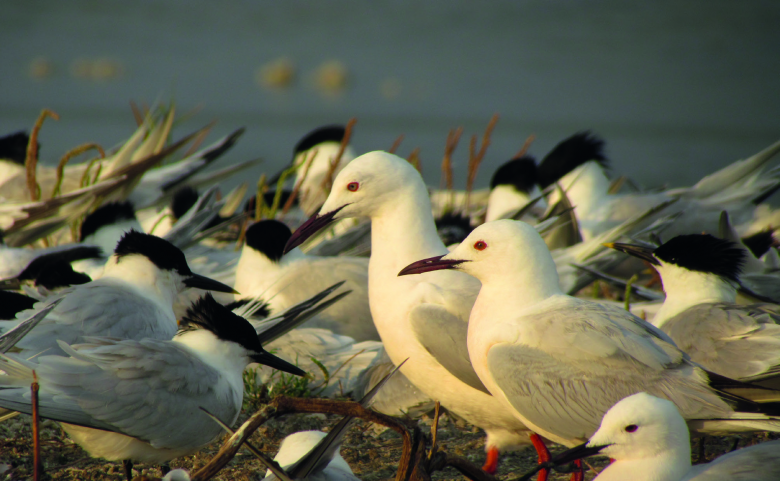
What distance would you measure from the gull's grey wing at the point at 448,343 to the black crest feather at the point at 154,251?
1116mm

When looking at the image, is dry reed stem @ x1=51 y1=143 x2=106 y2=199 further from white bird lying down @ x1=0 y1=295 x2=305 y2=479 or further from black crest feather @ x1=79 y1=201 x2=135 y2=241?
white bird lying down @ x1=0 y1=295 x2=305 y2=479

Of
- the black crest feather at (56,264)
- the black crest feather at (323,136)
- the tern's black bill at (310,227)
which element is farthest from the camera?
the black crest feather at (323,136)

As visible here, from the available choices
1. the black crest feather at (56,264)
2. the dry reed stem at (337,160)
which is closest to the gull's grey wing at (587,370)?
the black crest feather at (56,264)

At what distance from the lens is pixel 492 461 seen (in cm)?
304

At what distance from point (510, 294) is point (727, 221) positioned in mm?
1694

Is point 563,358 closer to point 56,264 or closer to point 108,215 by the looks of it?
point 56,264

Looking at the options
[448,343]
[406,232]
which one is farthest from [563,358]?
[406,232]

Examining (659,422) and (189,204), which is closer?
(659,422)

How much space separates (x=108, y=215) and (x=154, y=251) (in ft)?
5.41

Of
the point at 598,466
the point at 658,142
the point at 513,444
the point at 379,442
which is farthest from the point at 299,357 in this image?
the point at 658,142

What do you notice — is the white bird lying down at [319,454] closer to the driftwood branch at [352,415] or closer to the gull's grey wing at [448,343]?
the driftwood branch at [352,415]

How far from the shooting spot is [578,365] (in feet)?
8.30

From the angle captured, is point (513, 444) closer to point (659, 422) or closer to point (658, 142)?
point (659, 422)

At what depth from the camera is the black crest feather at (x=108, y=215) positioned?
4.82 m
